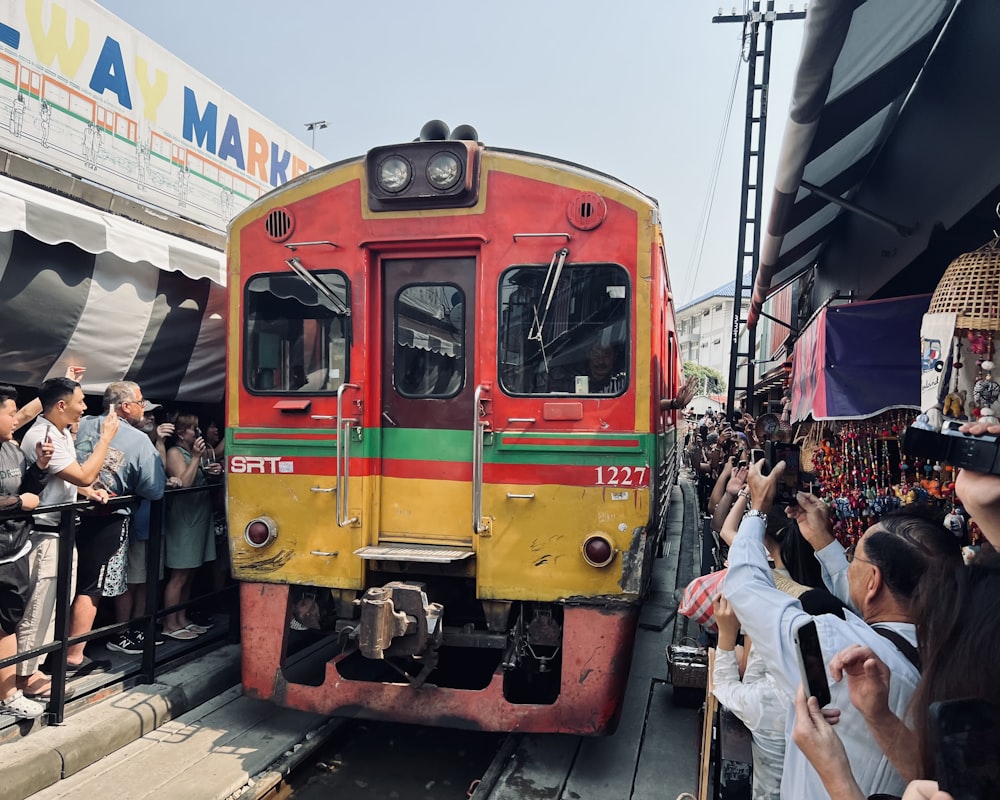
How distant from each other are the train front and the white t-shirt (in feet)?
2.96

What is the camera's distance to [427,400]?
4.35 metres

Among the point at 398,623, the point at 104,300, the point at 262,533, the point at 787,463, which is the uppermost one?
the point at 104,300

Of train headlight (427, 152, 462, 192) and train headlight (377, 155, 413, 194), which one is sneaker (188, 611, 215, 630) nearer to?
train headlight (377, 155, 413, 194)

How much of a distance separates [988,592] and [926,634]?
0.16m

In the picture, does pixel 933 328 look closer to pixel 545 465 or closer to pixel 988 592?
pixel 988 592

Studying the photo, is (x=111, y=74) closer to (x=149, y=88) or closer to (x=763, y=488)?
(x=149, y=88)

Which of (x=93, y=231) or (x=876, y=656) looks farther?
(x=93, y=231)

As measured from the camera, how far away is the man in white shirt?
1.70 metres

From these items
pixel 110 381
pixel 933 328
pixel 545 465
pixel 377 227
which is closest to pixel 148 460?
pixel 110 381

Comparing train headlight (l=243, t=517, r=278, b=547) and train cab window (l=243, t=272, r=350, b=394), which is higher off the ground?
train cab window (l=243, t=272, r=350, b=394)

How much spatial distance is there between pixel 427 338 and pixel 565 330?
861 mm

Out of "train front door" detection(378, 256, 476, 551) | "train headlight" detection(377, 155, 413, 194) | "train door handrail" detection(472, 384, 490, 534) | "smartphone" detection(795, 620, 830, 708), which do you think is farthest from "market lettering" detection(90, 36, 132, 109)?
"smartphone" detection(795, 620, 830, 708)

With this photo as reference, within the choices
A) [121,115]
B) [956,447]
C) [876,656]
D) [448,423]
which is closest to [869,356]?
[956,447]

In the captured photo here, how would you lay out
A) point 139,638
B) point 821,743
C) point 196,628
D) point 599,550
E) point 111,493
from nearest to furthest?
point 821,743, point 599,550, point 111,493, point 139,638, point 196,628
